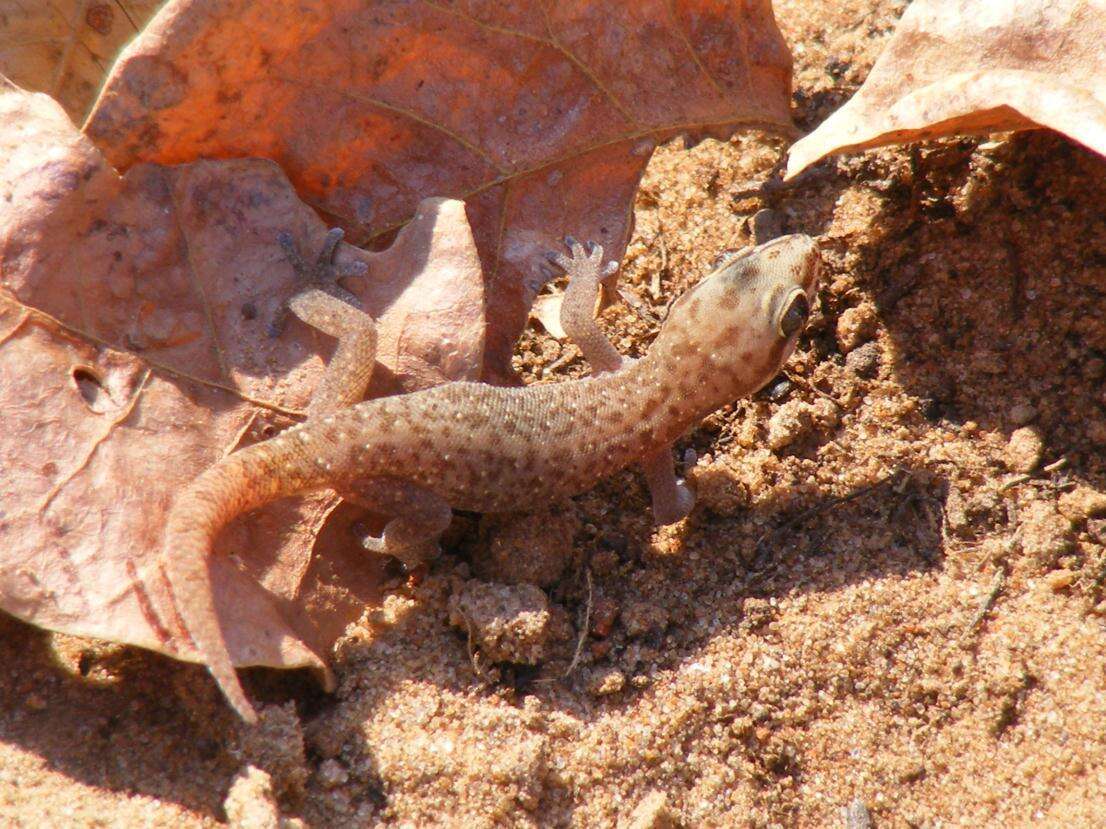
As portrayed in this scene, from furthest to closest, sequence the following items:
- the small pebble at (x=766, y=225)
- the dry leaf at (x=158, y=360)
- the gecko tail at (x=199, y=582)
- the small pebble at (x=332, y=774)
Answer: the small pebble at (x=766, y=225) < the small pebble at (x=332, y=774) < the dry leaf at (x=158, y=360) < the gecko tail at (x=199, y=582)

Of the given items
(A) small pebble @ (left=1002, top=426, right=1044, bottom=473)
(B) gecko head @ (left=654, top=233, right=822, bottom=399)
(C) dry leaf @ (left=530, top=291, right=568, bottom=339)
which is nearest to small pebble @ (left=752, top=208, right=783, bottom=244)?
(B) gecko head @ (left=654, top=233, right=822, bottom=399)

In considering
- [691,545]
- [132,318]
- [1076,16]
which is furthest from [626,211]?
[132,318]

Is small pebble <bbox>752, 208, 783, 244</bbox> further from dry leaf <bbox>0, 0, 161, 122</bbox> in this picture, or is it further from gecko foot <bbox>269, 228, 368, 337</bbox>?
dry leaf <bbox>0, 0, 161, 122</bbox>

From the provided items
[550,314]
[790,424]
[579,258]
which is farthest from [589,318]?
[790,424]

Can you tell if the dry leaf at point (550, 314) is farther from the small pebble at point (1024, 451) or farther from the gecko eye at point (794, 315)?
the small pebble at point (1024, 451)

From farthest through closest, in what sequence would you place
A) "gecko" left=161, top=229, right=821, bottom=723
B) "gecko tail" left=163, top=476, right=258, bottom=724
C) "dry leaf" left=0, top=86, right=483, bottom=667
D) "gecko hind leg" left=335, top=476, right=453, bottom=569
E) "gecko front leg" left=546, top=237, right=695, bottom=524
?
1. "gecko front leg" left=546, top=237, right=695, bottom=524
2. "gecko hind leg" left=335, top=476, right=453, bottom=569
3. "gecko" left=161, top=229, right=821, bottom=723
4. "dry leaf" left=0, top=86, right=483, bottom=667
5. "gecko tail" left=163, top=476, right=258, bottom=724

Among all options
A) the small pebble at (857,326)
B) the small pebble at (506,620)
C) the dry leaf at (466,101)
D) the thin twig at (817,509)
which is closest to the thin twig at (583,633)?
the small pebble at (506,620)

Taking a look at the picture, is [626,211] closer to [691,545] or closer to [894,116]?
[894,116]
